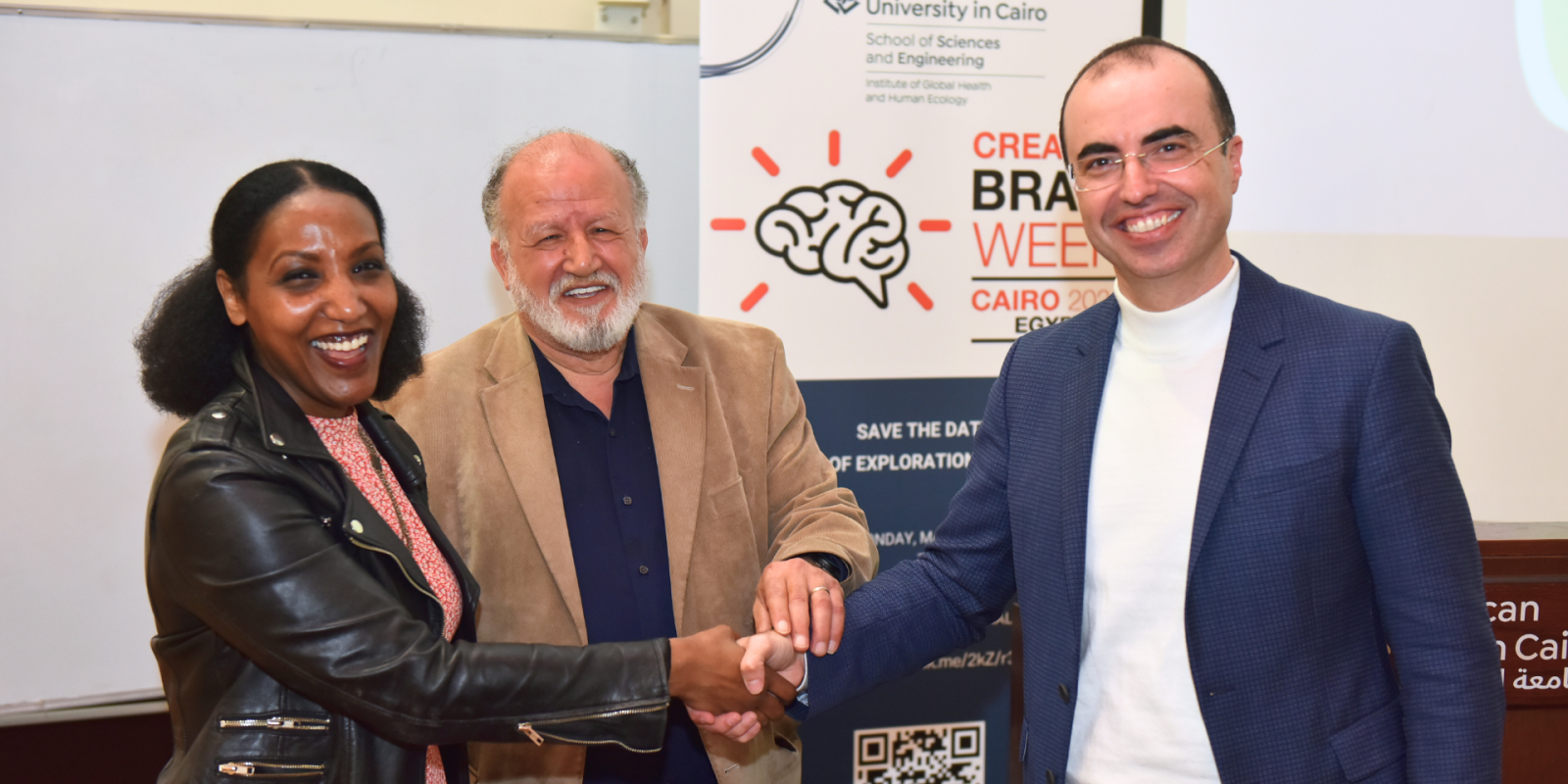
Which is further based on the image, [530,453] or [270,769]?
[530,453]

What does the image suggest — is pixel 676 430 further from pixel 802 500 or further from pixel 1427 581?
pixel 1427 581

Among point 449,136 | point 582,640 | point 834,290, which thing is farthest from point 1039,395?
point 449,136

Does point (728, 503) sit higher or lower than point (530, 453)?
lower

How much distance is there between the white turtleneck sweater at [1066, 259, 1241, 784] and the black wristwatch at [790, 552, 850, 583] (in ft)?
2.26

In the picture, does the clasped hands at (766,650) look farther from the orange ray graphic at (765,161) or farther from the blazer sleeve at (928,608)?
the orange ray graphic at (765,161)

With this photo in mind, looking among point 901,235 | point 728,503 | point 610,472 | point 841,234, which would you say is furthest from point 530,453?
point 901,235

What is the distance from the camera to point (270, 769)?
1.66m

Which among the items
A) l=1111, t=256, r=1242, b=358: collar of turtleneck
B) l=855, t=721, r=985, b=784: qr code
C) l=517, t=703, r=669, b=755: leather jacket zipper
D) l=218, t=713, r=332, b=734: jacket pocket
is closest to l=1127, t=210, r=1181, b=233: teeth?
l=1111, t=256, r=1242, b=358: collar of turtleneck

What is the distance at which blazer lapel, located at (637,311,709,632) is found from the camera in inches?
94.7

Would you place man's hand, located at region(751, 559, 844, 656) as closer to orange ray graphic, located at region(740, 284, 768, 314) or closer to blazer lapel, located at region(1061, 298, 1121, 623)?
blazer lapel, located at region(1061, 298, 1121, 623)

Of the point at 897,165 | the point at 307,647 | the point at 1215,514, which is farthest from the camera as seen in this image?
the point at 897,165

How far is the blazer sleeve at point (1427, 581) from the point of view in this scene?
167 centimetres

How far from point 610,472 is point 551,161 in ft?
2.41

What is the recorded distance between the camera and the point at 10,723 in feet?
11.2
